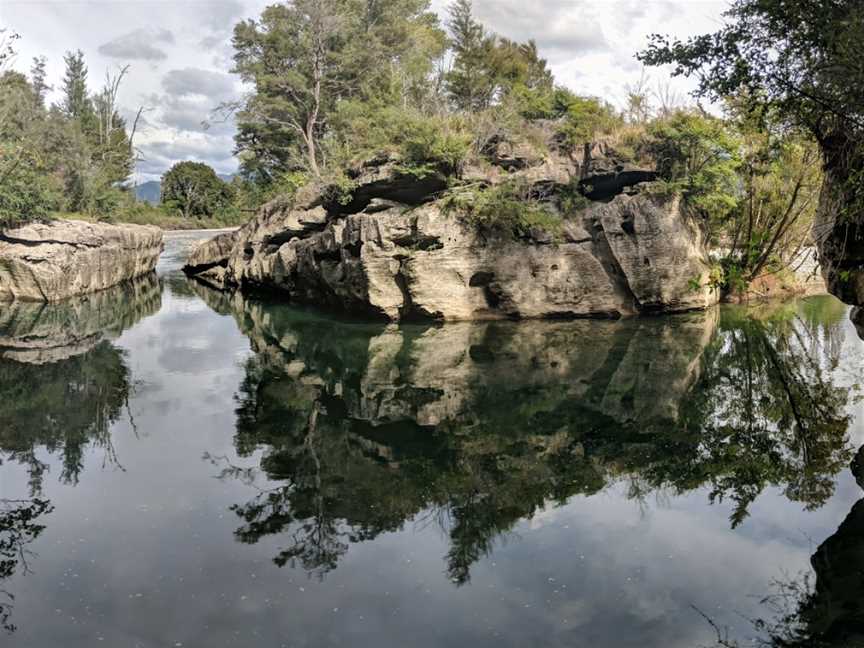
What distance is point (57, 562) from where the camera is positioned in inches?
283

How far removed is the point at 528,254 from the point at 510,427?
Answer: 1096 cm

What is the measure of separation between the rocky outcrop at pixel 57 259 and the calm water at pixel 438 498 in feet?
34.2

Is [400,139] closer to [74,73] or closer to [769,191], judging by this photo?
[769,191]

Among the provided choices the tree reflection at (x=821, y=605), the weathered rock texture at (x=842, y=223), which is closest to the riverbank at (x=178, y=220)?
the weathered rock texture at (x=842, y=223)

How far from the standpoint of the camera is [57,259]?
26578mm

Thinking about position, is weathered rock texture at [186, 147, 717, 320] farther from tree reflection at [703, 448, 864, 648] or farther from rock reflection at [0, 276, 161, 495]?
tree reflection at [703, 448, 864, 648]

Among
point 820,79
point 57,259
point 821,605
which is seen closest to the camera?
point 821,605

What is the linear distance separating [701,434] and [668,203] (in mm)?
12300

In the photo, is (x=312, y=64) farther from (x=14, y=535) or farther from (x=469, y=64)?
(x=14, y=535)

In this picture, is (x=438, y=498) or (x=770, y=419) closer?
(x=438, y=498)

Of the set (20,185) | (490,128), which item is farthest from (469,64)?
(20,185)

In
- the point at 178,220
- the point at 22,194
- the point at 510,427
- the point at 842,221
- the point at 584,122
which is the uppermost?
the point at 584,122

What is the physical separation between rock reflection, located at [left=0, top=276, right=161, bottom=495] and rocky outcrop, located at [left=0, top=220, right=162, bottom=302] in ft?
3.36

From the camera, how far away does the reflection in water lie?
832 cm
